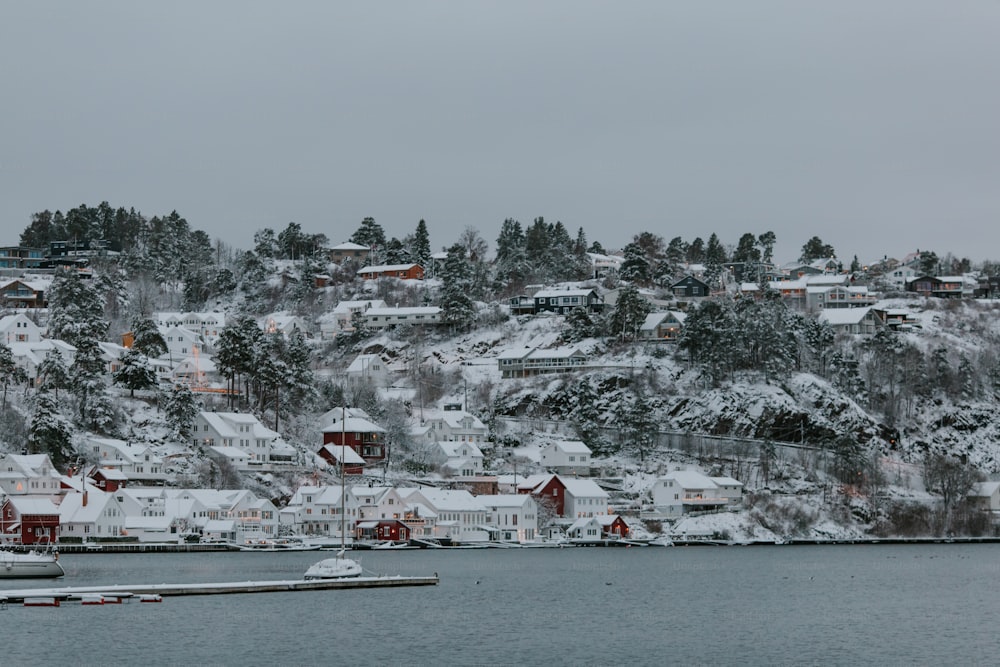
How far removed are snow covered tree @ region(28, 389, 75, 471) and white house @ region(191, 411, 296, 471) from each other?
39.6 feet

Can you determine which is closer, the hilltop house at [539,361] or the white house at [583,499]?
the white house at [583,499]

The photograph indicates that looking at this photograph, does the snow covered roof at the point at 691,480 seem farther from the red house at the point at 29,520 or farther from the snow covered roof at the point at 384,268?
the snow covered roof at the point at 384,268

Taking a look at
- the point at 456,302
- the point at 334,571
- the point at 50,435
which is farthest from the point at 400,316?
the point at 334,571

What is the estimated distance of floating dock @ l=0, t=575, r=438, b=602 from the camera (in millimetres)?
67062

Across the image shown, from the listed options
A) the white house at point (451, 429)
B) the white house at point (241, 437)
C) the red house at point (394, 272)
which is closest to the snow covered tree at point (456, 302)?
the red house at point (394, 272)

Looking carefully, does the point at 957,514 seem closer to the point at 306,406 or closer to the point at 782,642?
the point at 306,406

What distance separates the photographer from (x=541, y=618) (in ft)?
225

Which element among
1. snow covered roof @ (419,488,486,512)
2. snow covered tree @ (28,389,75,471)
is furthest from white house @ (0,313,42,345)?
snow covered roof @ (419,488,486,512)

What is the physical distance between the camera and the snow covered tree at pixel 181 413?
125250mm

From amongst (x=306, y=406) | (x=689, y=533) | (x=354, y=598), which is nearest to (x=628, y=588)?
(x=354, y=598)

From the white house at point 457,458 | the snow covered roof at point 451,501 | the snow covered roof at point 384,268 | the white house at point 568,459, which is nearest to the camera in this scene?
the snow covered roof at point 451,501

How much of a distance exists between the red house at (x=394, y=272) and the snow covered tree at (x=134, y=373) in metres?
63.6

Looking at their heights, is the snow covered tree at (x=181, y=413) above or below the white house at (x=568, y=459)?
above

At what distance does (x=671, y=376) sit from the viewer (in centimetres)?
14850
